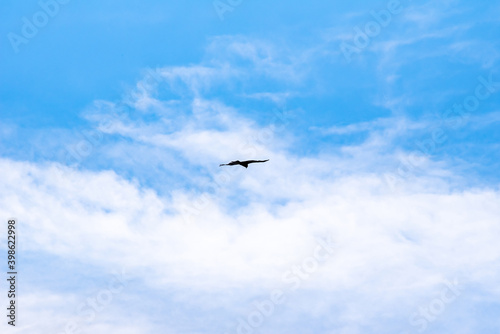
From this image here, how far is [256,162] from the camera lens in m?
60.8

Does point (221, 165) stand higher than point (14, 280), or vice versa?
point (221, 165)

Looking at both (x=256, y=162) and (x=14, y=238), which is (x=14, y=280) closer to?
(x=14, y=238)

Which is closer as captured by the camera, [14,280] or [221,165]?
[221,165]

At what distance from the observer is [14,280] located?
6869 centimetres

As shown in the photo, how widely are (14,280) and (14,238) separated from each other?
544 cm

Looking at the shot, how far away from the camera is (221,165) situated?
6019cm

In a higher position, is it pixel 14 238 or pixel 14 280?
pixel 14 238

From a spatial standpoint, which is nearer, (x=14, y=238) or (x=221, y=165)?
(x=221, y=165)

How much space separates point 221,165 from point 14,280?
1233 inches

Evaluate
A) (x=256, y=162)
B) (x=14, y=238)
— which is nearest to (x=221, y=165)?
(x=256, y=162)

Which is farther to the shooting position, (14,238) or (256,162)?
(14,238)

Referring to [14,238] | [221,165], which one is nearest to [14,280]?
[14,238]

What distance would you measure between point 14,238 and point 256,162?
106 ft

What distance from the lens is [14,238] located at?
67.9m
